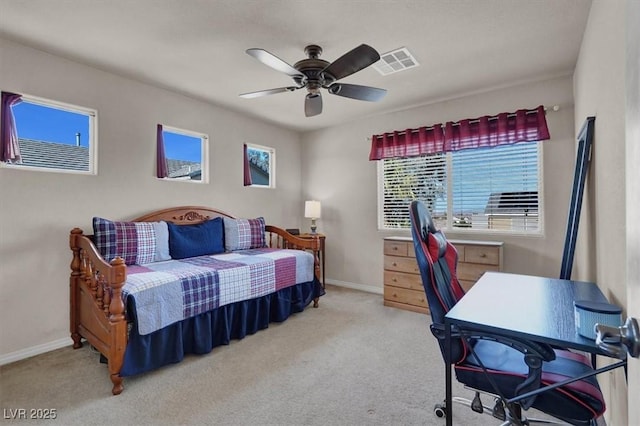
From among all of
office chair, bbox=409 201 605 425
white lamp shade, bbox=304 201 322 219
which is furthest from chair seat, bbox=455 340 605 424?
white lamp shade, bbox=304 201 322 219

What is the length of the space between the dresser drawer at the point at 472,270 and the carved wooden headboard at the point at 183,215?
2.91m

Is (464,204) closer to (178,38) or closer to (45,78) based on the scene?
(178,38)

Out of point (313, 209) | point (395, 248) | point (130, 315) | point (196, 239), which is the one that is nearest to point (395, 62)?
point (395, 248)

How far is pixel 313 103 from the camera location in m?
2.66

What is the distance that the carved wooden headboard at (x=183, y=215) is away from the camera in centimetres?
326

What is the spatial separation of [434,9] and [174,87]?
2.68 m

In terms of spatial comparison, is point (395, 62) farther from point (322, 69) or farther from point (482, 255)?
point (482, 255)

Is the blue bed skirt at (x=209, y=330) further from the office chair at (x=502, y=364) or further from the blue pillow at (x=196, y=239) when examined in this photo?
the office chair at (x=502, y=364)

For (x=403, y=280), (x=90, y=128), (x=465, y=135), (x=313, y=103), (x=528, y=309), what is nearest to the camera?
(x=528, y=309)

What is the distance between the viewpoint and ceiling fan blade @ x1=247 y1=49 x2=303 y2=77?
78.1 inches

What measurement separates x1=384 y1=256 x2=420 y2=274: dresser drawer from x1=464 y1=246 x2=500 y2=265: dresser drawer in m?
0.56

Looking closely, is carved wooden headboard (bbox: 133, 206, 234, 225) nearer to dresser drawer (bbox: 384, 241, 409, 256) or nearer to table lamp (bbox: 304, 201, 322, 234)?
table lamp (bbox: 304, 201, 322, 234)

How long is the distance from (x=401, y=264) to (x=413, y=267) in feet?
0.50

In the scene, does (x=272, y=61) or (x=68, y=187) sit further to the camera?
(x=68, y=187)
